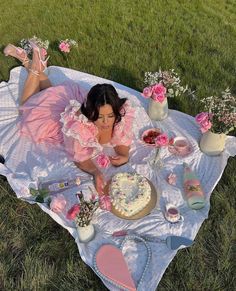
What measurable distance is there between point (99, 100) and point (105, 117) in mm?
201

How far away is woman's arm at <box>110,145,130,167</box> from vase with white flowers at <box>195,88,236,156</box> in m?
0.79

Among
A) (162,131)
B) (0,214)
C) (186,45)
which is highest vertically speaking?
(186,45)

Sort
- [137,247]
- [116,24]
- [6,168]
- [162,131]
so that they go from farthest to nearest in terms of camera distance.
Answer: [116,24]
[162,131]
[6,168]
[137,247]

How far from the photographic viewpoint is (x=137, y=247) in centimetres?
352

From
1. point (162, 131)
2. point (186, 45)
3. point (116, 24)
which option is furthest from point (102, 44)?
point (162, 131)

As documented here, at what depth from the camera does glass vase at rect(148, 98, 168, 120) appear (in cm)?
→ 460

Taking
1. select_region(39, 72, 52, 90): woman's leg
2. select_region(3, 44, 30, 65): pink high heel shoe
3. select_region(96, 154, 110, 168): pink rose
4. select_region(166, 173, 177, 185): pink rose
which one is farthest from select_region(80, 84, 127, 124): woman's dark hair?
select_region(3, 44, 30, 65): pink high heel shoe

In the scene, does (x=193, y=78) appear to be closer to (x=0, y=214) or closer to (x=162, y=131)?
(x=162, y=131)

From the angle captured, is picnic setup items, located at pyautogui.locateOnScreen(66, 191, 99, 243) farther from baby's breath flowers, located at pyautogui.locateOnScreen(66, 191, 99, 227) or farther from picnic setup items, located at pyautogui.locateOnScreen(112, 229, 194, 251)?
picnic setup items, located at pyautogui.locateOnScreen(112, 229, 194, 251)

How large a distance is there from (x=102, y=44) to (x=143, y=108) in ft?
5.50

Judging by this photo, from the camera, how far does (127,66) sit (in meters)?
5.59

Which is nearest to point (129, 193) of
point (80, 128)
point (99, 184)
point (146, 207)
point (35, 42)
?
point (146, 207)

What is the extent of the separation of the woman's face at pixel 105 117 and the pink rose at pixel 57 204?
794mm

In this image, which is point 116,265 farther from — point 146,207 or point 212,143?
point 212,143
